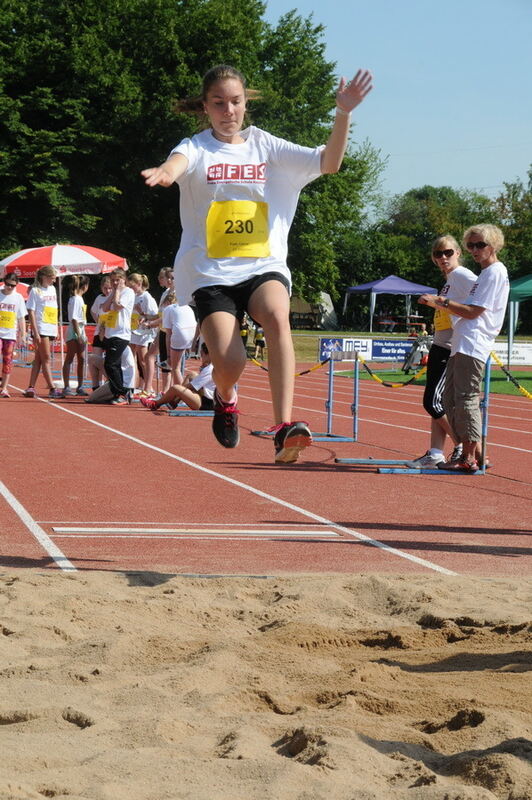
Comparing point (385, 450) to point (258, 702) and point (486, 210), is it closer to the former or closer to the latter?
point (258, 702)

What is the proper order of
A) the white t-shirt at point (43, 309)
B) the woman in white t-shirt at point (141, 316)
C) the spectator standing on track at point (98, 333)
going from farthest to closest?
the white t-shirt at point (43, 309)
the woman in white t-shirt at point (141, 316)
the spectator standing on track at point (98, 333)

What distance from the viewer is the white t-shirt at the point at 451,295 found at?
8.34 metres

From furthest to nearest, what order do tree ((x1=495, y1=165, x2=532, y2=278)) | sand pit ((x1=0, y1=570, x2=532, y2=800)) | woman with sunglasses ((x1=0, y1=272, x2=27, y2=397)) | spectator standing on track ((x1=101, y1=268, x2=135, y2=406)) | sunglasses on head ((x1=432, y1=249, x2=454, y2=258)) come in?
tree ((x1=495, y1=165, x2=532, y2=278)) → woman with sunglasses ((x1=0, y1=272, x2=27, y2=397)) → spectator standing on track ((x1=101, y1=268, x2=135, y2=406)) → sunglasses on head ((x1=432, y1=249, x2=454, y2=258)) → sand pit ((x1=0, y1=570, x2=532, y2=800))

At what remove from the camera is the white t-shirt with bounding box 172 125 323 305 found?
4.79m

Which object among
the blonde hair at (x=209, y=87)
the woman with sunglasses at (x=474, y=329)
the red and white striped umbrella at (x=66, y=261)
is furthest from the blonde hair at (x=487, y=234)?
the red and white striped umbrella at (x=66, y=261)

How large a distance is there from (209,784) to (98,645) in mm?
1321

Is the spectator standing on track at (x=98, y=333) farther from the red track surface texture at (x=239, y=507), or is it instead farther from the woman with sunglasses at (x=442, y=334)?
the woman with sunglasses at (x=442, y=334)

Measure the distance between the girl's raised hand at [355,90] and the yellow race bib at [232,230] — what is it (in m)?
0.63

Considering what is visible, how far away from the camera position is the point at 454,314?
7.85m

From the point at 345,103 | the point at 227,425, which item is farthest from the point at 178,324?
the point at 345,103

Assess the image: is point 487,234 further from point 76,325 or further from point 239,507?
point 76,325

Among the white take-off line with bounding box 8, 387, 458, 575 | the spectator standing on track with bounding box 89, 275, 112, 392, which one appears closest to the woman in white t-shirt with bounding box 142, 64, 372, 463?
the white take-off line with bounding box 8, 387, 458, 575

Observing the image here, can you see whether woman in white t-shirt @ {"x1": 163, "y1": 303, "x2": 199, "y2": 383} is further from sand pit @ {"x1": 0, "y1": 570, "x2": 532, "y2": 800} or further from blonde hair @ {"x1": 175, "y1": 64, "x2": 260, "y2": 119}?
sand pit @ {"x1": 0, "y1": 570, "x2": 532, "y2": 800}

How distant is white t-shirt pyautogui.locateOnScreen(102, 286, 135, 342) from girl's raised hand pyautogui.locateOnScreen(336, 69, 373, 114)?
32.9ft
